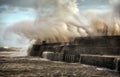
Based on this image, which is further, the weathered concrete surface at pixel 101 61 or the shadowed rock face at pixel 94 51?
the shadowed rock face at pixel 94 51

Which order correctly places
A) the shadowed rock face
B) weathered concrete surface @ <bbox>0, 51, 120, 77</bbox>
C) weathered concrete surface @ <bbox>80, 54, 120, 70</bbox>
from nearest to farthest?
weathered concrete surface @ <bbox>0, 51, 120, 77</bbox>, weathered concrete surface @ <bbox>80, 54, 120, 70</bbox>, the shadowed rock face

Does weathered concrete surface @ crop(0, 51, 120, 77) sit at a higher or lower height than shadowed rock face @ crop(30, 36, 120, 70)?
lower

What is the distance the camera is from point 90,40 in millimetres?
72000

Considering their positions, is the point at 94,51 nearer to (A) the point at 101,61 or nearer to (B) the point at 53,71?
(A) the point at 101,61

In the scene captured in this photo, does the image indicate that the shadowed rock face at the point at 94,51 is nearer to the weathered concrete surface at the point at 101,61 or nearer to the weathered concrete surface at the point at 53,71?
the weathered concrete surface at the point at 101,61

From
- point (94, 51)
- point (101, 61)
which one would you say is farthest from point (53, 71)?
point (94, 51)

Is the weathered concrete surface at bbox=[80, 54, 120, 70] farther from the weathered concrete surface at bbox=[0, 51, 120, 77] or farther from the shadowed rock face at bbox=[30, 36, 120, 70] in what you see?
the weathered concrete surface at bbox=[0, 51, 120, 77]

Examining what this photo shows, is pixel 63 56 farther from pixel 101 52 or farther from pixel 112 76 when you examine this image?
pixel 112 76

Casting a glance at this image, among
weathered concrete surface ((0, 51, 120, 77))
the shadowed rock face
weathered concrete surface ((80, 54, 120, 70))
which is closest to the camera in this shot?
weathered concrete surface ((0, 51, 120, 77))

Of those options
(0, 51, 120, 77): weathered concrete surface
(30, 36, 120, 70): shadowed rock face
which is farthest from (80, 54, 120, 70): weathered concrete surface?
(0, 51, 120, 77): weathered concrete surface

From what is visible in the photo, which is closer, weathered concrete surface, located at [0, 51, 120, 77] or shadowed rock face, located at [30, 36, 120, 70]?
weathered concrete surface, located at [0, 51, 120, 77]

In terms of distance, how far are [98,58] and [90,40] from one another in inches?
914

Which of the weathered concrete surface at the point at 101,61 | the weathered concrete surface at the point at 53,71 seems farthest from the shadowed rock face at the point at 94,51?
the weathered concrete surface at the point at 53,71

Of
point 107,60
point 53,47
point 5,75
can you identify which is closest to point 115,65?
point 107,60
